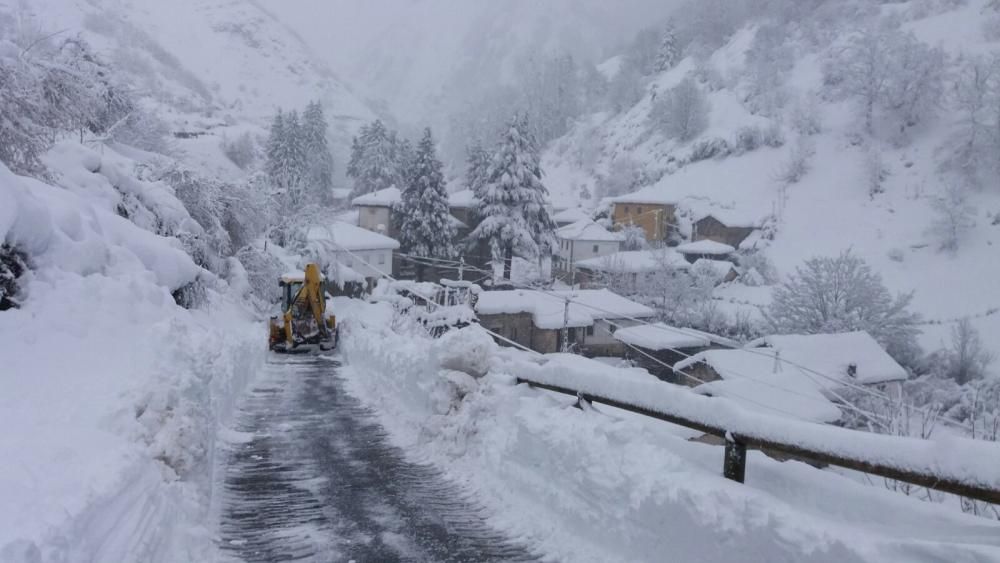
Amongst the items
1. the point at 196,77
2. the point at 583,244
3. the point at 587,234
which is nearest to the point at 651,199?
the point at 587,234

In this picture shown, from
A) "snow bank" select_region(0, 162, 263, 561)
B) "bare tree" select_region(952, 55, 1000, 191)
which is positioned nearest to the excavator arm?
"snow bank" select_region(0, 162, 263, 561)

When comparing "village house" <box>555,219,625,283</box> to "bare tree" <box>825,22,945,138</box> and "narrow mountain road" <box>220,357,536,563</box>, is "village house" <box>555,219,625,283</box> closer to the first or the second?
"bare tree" <box>825,22,945,138</box>

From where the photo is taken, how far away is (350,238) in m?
48.4

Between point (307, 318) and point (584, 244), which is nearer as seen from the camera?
point (307, 318)

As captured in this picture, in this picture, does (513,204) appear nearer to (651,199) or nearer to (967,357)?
(651,199)

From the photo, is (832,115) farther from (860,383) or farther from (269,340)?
(269,340)

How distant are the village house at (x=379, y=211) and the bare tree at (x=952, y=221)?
44.8 metres

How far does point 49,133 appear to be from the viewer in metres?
11.9

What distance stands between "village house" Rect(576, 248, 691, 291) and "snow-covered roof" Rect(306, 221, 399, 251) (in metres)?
16.3

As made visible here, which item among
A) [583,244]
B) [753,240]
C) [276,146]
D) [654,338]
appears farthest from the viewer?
[276,146]

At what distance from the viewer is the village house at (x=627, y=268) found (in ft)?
164

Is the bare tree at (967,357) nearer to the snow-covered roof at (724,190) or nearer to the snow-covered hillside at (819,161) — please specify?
the snow-covered hillside at (819,161)

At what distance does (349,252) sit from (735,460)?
129ft

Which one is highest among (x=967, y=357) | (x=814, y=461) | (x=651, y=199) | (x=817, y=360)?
(x=651, y=199)
